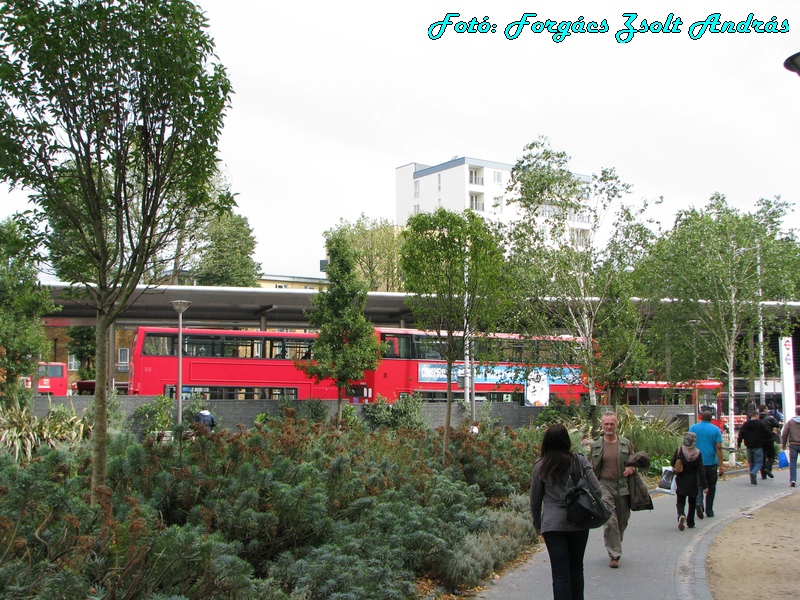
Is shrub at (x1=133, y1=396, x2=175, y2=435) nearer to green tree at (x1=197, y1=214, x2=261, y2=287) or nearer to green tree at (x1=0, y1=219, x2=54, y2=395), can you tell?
green tree at (x1=0, y1=219, x2=54, y2=395)

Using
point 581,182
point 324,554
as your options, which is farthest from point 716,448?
point 581,182

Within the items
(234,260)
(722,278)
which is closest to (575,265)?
(722,278)

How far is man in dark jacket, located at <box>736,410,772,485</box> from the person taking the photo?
58.7 feet

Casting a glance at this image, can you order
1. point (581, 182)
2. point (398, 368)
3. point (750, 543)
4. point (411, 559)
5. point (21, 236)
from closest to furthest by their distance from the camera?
point (21, 236) → point (411, 559) → point (750, 543) → point (581, 182) → point (398, 368)

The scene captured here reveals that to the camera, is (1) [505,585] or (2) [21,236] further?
(1) [505,585]

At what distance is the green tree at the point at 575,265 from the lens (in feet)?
76.1

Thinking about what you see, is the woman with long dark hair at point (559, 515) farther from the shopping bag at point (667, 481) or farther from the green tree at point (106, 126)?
the shopping bag at point (667, 481)

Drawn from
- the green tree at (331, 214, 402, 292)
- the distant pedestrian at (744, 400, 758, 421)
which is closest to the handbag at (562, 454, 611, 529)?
the distant pedestrian at (744, 400, 758, 421)

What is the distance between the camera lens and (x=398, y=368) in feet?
108

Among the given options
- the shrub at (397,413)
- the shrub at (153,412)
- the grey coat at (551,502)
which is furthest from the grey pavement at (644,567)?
the shrub at (153,412)

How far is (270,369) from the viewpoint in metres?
31.8

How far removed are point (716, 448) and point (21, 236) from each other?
35.0 ft

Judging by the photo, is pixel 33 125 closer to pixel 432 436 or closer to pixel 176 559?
pixel 176 559

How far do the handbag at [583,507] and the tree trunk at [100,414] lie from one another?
3.60 meters
